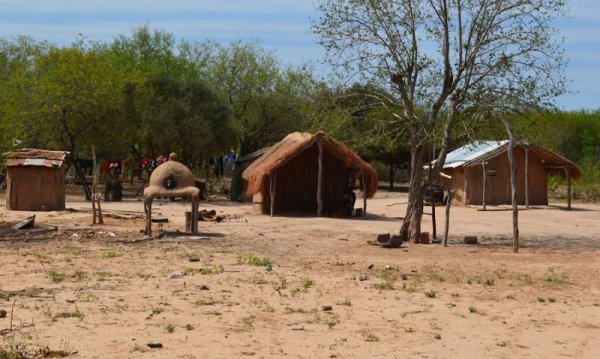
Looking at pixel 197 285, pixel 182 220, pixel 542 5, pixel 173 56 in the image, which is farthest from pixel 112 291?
pixel 173 56

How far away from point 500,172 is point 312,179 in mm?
10288

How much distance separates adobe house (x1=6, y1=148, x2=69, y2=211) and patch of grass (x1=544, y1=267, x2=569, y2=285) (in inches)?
638

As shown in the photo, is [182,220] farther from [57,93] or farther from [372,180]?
[57,93]

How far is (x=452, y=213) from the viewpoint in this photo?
105 ft

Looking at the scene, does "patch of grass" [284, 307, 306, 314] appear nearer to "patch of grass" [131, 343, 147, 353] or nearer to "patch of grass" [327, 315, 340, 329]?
"patch of grass" [327, 315, 340, 329]

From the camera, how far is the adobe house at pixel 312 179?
92.7 ft

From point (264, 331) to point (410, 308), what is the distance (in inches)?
90.3

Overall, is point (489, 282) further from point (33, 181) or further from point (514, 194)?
point (33, 181)

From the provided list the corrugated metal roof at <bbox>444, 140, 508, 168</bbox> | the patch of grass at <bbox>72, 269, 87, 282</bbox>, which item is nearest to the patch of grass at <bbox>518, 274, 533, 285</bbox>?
the patch of grass at <bbox>72, 269, 87, 282</bbox>

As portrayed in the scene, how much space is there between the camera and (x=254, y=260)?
1525 centimetres

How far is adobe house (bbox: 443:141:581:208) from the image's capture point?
35.8 meters

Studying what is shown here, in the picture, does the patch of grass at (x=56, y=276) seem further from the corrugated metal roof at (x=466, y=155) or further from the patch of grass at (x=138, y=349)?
the corrugated metal roof at (x=466, y=155)

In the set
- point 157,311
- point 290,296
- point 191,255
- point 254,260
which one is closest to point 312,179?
point 191,255

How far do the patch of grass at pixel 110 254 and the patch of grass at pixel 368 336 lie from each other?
7.18 metres
